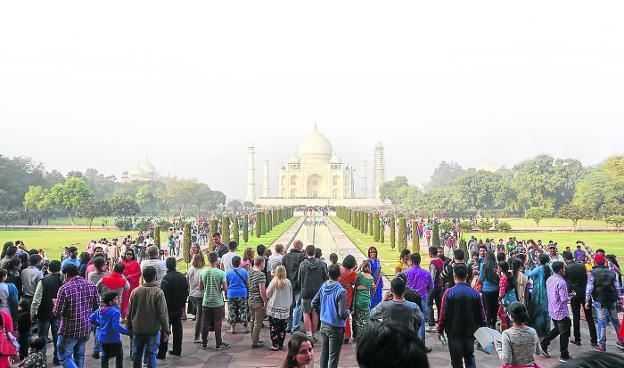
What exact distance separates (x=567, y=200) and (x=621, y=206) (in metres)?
13.4

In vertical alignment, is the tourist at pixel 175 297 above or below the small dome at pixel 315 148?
below

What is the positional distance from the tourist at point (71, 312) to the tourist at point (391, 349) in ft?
11.9

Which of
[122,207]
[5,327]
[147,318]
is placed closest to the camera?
[5,327]

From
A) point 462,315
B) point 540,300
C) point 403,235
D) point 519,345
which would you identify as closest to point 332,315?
point 462,315

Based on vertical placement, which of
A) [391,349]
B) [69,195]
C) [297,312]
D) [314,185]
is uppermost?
[314,185]

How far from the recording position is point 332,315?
4.43 metres

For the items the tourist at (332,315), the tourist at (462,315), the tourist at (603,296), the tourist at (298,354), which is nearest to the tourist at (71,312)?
the tourist at (332,315)

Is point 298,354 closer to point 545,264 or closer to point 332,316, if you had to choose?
point 332,316

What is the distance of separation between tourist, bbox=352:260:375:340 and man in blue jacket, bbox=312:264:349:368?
35.9 inches

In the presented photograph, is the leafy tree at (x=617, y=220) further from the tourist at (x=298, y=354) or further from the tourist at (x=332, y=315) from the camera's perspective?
the tourist at (x=298, y=354)

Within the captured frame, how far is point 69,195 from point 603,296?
104ft

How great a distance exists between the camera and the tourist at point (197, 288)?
19.6ft

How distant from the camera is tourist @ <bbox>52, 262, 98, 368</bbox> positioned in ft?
14.5

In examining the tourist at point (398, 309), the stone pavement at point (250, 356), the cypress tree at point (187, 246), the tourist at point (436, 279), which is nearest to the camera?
the tourist at point (398, 309)
